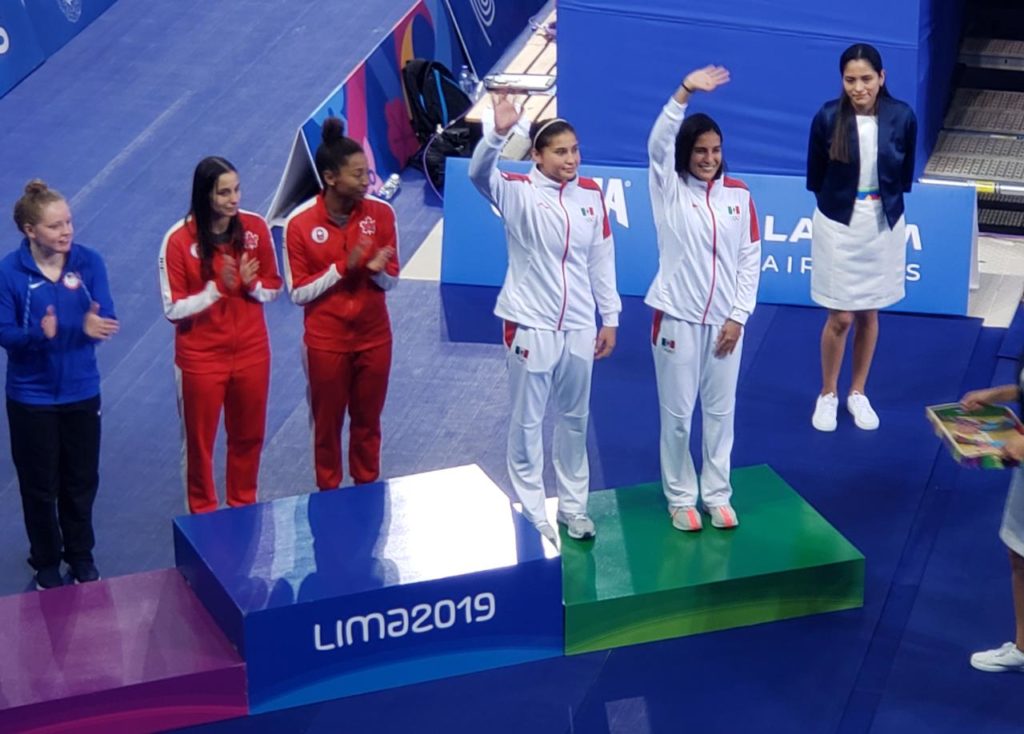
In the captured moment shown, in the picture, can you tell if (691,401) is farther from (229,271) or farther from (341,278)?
(229,271)

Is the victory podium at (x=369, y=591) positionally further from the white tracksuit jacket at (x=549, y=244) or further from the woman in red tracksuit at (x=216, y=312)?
the white tracksuit jacket at (x=549, y=244)

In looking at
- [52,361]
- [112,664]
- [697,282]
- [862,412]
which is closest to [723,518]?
[697,282]

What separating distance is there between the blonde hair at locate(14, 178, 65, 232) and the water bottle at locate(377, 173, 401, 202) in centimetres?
444

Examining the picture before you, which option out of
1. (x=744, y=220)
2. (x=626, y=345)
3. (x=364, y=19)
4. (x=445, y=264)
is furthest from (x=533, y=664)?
(x=364, y=19)

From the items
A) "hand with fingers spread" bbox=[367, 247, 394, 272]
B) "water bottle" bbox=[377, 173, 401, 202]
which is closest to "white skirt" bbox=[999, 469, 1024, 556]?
"hand with fingers spread" bbox=[367, 247, 394, 272]

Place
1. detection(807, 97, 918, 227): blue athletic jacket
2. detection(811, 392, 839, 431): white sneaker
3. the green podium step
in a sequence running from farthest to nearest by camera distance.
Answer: detection(811, 392, 839, 431): white sneaker < detection(807, 97, 918, 227): blue athletic jacket < the green podium step

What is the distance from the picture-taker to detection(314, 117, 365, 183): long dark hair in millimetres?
6566

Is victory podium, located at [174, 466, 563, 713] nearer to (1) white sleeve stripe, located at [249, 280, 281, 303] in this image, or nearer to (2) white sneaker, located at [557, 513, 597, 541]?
(2) white sneaker, located at [557, 513, 597, 541]

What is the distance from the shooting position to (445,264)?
9602mm

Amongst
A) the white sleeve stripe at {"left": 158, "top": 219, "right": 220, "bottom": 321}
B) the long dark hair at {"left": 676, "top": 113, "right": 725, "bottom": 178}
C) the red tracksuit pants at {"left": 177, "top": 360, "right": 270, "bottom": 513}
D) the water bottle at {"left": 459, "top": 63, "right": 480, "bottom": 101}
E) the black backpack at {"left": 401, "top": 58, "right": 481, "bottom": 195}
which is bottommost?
the water bottle at {"left": 459, "top": 63, "right": 480, "bottom": 101}

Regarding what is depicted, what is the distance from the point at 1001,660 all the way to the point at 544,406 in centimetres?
187

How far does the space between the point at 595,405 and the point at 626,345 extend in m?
0.69

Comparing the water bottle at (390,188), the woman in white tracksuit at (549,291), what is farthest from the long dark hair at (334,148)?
the water bottle at (390,188)

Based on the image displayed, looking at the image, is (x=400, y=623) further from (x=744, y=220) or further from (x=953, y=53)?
(x=953, y=53)
